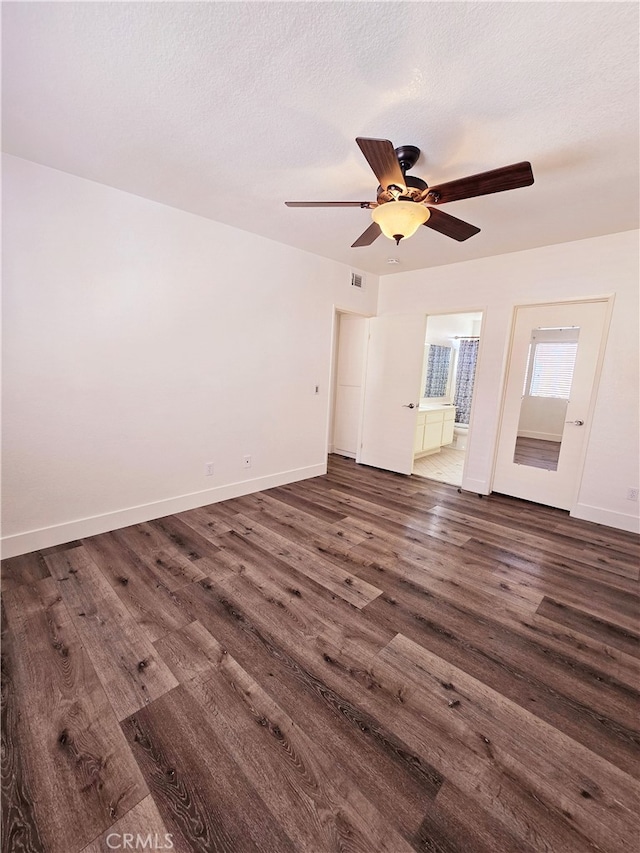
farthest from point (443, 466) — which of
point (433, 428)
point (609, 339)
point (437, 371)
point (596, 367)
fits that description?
point (609, 339)

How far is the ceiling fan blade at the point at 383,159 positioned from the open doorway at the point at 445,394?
3.69 meters

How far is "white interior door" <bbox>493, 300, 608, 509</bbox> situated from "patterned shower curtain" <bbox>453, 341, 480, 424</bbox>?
298cm

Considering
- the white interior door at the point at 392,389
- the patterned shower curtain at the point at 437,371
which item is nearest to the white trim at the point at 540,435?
the white interior door at the point at 392,389

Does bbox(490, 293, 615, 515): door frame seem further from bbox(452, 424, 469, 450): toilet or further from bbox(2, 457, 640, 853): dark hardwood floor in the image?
bbox(452, 424, 469, 450): toilet

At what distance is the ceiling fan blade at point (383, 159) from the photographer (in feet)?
4.94

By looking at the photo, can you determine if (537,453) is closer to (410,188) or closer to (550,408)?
(550,408)

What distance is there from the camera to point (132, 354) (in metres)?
2.81

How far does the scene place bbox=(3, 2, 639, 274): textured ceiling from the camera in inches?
51.8

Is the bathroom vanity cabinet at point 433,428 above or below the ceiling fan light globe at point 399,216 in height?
below

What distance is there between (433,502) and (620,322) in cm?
244

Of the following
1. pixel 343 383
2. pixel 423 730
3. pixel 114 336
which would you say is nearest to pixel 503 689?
pixel 423 730

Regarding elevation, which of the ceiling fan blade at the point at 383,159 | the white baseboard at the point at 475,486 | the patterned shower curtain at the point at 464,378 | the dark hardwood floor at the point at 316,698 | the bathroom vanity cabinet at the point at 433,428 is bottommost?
the dark hardwood floor at the point at 316,698

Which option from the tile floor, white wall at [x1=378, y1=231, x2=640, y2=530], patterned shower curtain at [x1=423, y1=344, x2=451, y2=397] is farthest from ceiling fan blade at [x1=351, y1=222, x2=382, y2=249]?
patterned shower curtain at [x1=423, y1=344, x2=451, y2=397]

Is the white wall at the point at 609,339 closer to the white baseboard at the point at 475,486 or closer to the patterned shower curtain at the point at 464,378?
the white baseboard at the point at 475,486
